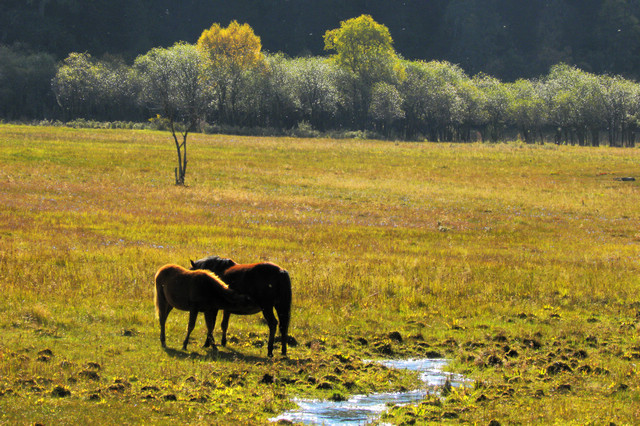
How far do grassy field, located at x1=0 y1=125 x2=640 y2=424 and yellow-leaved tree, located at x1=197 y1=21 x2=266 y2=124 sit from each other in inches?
3029

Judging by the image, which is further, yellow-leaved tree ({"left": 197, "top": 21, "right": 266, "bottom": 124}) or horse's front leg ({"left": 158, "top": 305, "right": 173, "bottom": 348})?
yellow-leaved tree ({"left": 197, "top": 21, "right": 266, "bottom": 124})

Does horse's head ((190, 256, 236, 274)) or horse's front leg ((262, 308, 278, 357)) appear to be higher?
horse's head ((190, 256, 236, 274))

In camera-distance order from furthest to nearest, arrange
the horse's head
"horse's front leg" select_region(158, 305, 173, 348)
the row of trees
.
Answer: the row of trees
the horse's head
"horse's front leg" select_region(158, 305, 173, 348)

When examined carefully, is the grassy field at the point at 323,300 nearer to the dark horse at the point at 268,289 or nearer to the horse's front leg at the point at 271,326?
the horse's front leg at the point at 271,326

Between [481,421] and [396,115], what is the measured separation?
114 m

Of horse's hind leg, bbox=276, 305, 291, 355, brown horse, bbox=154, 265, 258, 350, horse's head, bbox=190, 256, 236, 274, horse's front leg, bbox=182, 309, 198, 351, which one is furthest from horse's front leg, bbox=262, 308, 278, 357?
horse's head, bbox=190, 256, 236, 274

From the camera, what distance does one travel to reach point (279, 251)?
2405cm

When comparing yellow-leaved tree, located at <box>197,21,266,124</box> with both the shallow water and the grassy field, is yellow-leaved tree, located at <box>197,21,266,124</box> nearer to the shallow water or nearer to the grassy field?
the grassy field

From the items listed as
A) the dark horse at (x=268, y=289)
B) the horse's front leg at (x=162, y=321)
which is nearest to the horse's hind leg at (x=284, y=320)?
the dark horse at (x=268, y=289)

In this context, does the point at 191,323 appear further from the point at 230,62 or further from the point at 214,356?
the point at 230,62

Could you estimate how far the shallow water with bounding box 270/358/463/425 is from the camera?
9406mm

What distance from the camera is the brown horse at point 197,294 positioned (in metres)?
11.9

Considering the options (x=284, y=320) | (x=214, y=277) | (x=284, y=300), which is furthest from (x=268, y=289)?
(x=214, y=277)

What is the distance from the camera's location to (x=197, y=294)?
12.0 m
